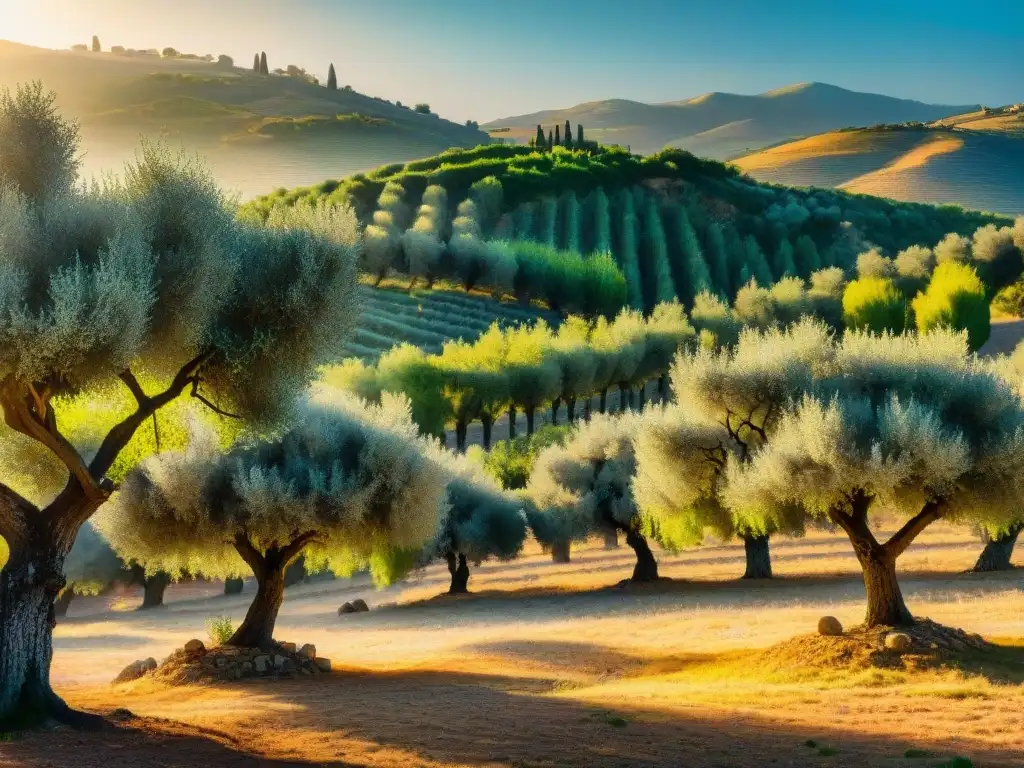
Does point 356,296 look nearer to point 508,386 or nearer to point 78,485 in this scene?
point 78,485

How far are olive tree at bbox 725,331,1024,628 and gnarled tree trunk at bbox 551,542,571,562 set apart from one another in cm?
3219

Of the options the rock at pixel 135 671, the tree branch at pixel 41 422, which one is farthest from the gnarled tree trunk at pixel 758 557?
the tree branch at pixel 41 422

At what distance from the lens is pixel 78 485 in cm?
1920

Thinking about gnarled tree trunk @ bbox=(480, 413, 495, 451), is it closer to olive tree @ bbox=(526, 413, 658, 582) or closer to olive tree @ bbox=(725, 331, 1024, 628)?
olive tree @ bbox=(526, 413, 658, 582)

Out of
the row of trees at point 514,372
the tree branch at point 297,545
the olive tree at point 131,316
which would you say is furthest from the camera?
the row of trees at point 514,372

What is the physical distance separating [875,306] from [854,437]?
8782 cm

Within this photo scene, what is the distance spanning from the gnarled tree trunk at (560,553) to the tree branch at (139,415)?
137ft

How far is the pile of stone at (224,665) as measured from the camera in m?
28.7

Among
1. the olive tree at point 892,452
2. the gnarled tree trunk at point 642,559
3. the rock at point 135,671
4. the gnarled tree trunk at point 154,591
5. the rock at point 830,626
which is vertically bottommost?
the gnarled tree trunk at point 154,591

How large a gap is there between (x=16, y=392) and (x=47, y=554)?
273 cm

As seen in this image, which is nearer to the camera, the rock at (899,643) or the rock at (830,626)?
the rock at (899,643)

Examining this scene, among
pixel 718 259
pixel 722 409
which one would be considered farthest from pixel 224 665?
pixel 718 259

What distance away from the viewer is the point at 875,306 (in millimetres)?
110250

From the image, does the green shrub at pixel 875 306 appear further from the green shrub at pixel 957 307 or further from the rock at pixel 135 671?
the rock at pixel 135 671
